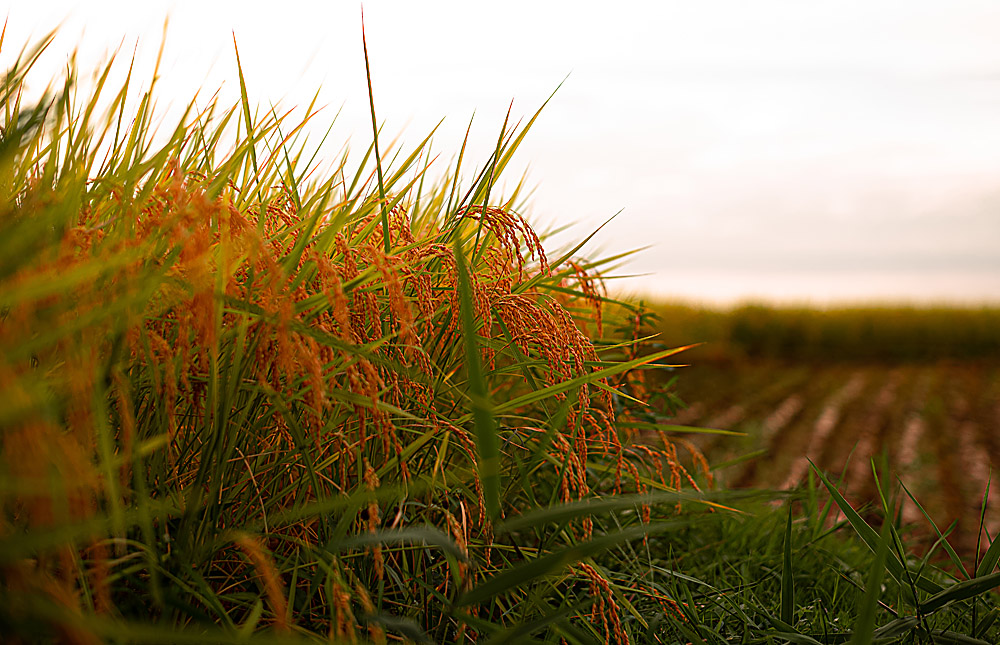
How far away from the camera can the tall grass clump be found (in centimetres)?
93

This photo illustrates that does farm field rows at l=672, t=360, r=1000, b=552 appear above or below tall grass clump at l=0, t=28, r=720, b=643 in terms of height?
below

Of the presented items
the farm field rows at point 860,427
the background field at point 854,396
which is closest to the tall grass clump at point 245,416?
the background field at point 854,396

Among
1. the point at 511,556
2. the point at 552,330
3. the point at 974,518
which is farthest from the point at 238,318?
the point at 974,518

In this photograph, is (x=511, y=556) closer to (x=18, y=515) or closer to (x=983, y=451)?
(x=18, y=515)

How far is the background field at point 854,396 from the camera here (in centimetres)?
625

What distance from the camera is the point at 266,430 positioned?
57.1 inches

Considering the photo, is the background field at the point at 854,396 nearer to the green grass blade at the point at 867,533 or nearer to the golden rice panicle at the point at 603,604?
the green grass blade at the point at 867,533

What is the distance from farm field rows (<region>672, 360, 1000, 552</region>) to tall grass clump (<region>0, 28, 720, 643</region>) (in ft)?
6.03

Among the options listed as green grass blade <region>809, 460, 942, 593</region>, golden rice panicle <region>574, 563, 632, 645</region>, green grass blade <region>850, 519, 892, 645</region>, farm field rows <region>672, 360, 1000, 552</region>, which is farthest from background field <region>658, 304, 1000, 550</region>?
golden rice panicle <region>574, 563, 632, 645</region>

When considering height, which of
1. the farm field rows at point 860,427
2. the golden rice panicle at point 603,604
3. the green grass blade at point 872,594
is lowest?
the farm field rows at point 860,427

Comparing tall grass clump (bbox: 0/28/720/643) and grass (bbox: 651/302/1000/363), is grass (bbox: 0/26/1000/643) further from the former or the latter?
grass (bbox: 651/302/1000/363)

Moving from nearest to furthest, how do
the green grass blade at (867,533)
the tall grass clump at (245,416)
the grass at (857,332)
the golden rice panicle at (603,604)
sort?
the tall grass clump at (245,416), the golden rice panicle at (603,604), the green grass blade at (867,533), the grass at (857,332)

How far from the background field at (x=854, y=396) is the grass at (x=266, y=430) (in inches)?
32.8

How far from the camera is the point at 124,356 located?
1236mm
